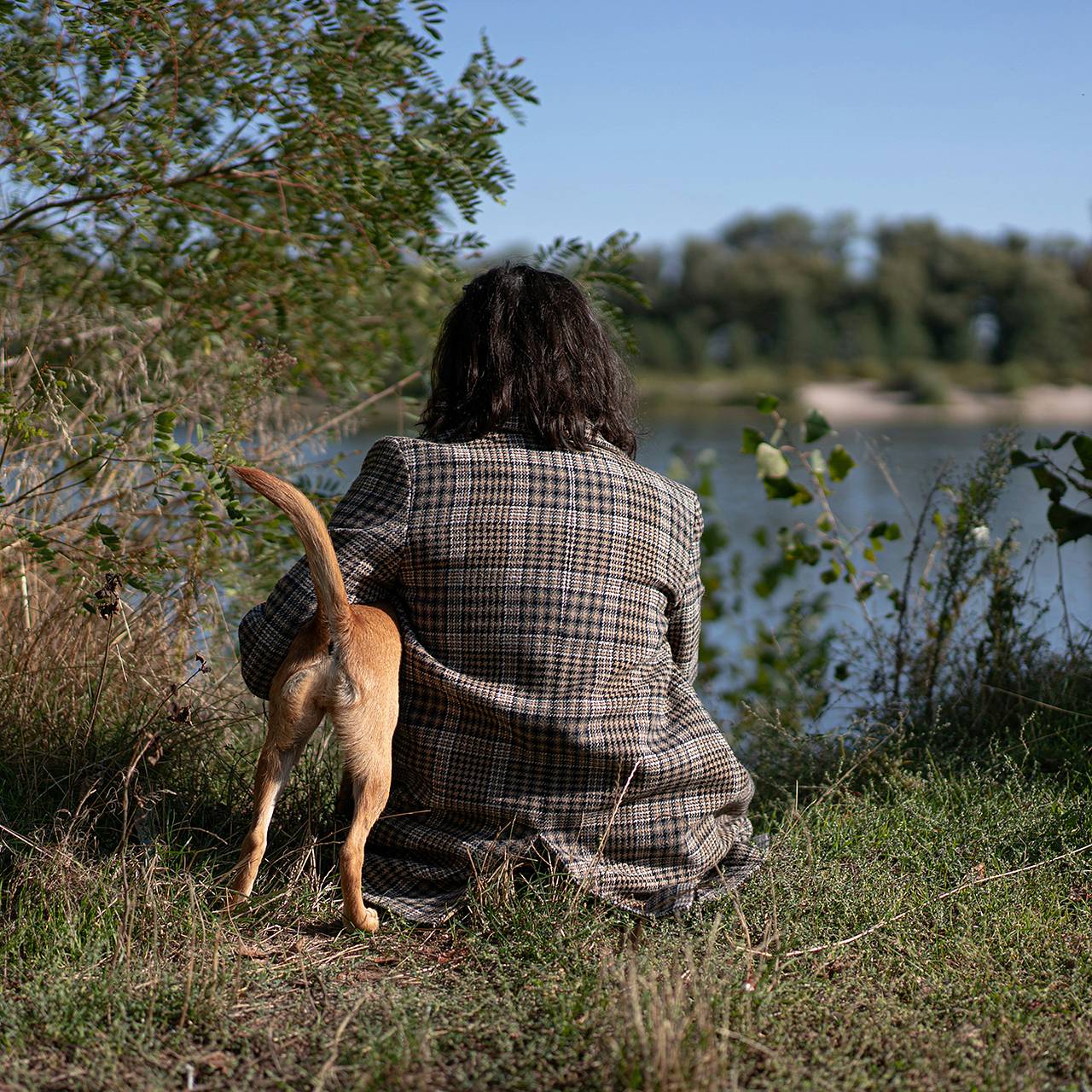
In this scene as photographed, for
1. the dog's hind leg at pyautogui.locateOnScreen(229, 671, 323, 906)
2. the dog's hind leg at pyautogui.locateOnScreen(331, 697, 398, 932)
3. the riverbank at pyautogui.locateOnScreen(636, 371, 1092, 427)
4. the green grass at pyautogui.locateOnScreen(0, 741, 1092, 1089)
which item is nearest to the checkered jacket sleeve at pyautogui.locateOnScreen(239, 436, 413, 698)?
the dog's hind leg at pyautogui.locateOnScreen(229, 671, 323, 906)

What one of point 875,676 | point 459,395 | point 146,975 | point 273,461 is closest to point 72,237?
point 273,461

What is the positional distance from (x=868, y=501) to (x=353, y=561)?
47.9ft

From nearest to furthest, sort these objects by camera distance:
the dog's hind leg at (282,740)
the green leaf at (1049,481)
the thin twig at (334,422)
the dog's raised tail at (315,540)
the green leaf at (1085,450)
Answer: the dog's raised tail at (315,540), the dog's hind leg at (282,740), the green leaf at (1085,450), the green leaf at (1049,481), the thin twig at (334,422)

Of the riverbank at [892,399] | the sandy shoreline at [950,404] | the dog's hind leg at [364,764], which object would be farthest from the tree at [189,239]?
the sandy shoreline at [950,404]

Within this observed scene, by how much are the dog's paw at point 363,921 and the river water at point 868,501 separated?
1.48 m

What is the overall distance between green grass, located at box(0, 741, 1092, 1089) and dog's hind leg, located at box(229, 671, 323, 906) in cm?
25

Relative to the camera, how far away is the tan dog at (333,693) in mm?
2432

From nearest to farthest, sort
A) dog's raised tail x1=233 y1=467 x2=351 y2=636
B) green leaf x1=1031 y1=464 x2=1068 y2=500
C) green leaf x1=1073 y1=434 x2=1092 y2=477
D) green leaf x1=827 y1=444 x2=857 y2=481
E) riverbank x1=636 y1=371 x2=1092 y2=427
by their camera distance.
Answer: dog's raised tail x1=233 y1=467 x2=351 y2=636 < green leaf x1=1073 y1=434 x2=1092 y2=477 < green leaf x1=1031 y1=464 x2=1068 y2=500 < green leaf x1=827 y1=444 x2=857 y2=481 < riverbank x1=636 y1=371 x2=1092 y2=427

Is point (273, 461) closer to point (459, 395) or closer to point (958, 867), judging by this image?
point (459, 395)

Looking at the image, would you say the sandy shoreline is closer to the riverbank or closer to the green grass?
the riverbank

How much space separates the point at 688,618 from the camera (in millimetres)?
3037

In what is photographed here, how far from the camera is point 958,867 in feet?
10.6

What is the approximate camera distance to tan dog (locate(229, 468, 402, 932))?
243 cm

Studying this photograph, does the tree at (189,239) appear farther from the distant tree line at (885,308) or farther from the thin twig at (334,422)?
the distant tree line at (885,308)
